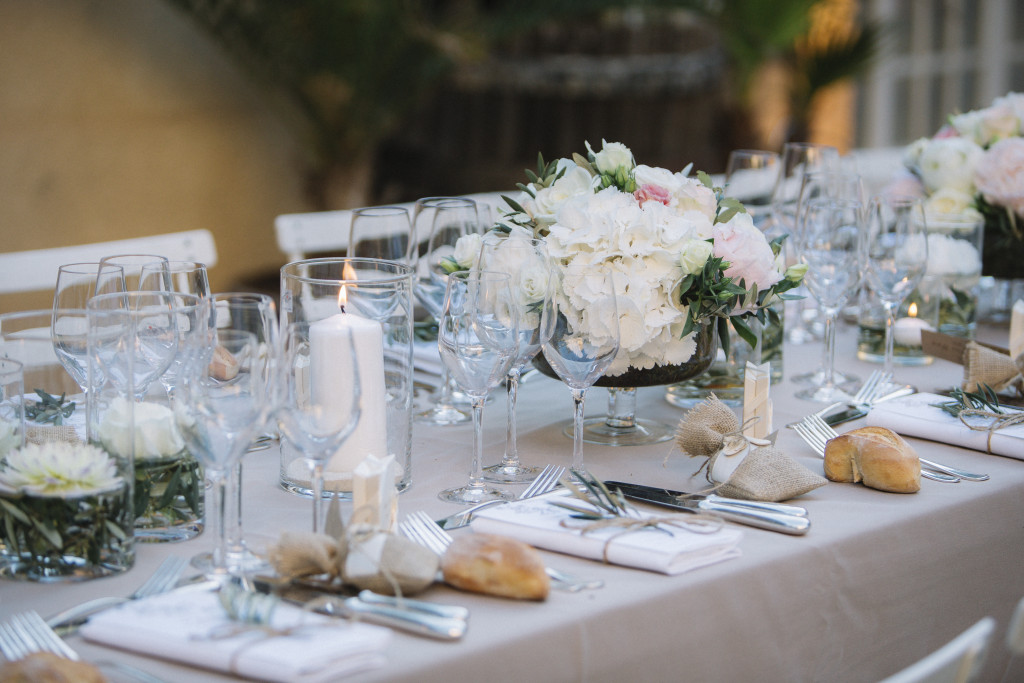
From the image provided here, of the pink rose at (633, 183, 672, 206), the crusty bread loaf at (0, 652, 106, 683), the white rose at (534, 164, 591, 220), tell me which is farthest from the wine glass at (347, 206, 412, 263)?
the crusty bread loaf at (0, 652, 106, 683)

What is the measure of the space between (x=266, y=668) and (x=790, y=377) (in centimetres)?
129

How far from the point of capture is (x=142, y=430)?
1.13 meters

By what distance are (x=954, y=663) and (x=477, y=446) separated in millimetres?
618

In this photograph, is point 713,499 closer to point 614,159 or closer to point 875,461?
point 875,461

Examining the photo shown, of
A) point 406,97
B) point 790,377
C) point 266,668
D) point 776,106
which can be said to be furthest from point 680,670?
point 776,106

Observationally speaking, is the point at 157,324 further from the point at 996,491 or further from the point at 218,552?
the point at 996,491

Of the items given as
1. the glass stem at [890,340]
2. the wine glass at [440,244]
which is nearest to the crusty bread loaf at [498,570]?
the wine glass at [440,244]

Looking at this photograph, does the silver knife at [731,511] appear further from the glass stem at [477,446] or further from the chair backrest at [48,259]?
the chair backrest at [48,259]

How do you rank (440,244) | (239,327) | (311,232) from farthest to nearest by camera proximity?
1. (311,232)
2. (440,244)
3. (239,327)

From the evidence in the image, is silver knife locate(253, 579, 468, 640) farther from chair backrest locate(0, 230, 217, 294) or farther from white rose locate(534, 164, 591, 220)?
chair backrest locate(0, 230, 217, 294)

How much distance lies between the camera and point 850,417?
1624mm

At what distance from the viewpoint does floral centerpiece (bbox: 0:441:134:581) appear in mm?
1018

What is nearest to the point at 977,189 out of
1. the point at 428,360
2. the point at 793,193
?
the point at 793,193

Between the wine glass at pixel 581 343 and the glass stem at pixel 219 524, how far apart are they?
448mm
